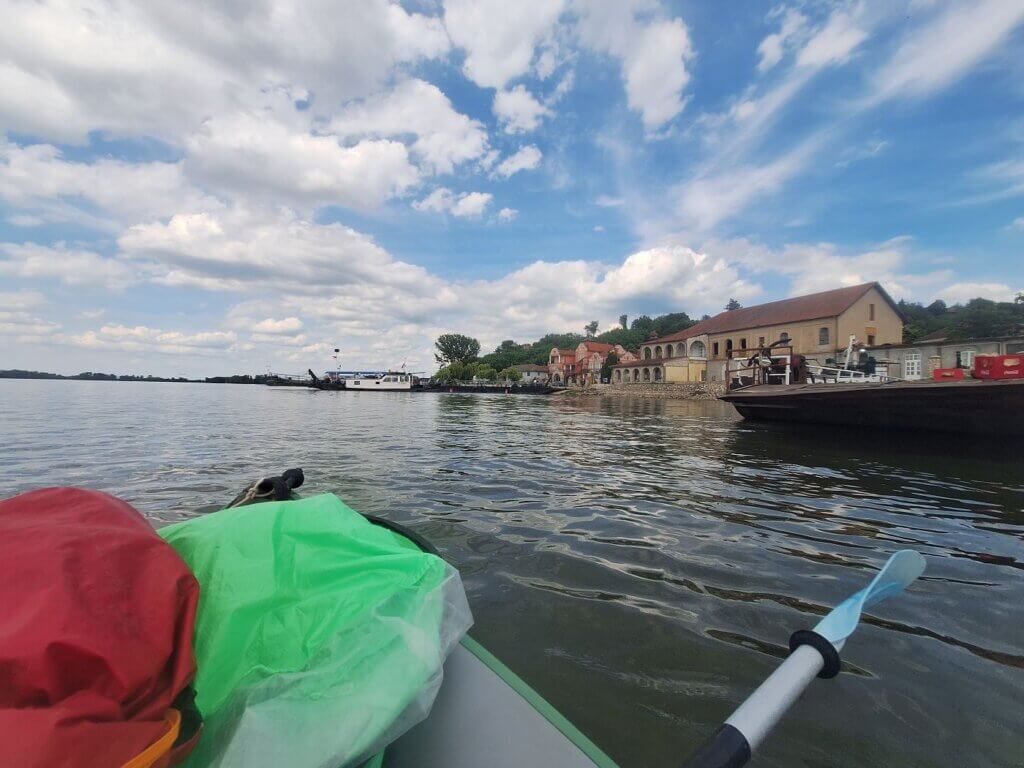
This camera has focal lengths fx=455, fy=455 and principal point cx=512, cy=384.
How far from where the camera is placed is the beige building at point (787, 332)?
124 ft

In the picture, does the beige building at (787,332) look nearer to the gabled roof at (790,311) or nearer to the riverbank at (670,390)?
the gabled roof at (790,311)

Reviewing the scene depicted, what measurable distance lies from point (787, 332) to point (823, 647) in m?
46.8

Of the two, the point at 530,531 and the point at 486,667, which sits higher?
the point at 486,667

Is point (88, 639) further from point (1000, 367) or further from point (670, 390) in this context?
point (670, 390)

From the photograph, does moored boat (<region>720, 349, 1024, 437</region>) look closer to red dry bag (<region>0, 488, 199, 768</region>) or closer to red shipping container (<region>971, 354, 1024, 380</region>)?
red shipping container (<region>971, 354, 1024, 380</region>)

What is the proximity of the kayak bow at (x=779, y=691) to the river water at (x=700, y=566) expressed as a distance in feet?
1.58

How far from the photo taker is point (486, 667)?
1645 mm

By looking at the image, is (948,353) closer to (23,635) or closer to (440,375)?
(23,635)

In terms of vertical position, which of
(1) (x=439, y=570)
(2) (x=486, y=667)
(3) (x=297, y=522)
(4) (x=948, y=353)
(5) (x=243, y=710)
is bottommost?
(2) (x=486, y=667)

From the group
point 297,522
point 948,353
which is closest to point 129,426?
point 297,522

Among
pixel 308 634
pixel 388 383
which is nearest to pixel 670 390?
pixel 388 383

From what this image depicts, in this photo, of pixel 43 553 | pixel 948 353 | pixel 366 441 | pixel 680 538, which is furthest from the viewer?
pixel 948 353

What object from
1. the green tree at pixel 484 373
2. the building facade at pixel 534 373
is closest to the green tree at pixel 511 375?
the green tree at pixel 484 373

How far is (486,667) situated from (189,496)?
5.42m
